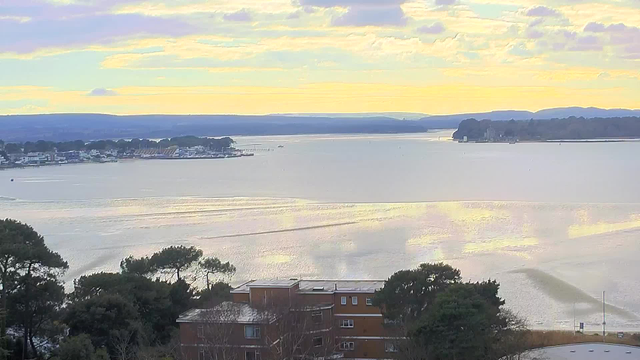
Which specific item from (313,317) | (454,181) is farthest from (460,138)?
(313,317)

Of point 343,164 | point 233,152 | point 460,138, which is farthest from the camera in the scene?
point 460,138

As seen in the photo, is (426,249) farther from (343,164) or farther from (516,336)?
(343,164)

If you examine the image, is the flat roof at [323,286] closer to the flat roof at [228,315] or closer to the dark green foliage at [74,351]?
the flat roof at [228,315]

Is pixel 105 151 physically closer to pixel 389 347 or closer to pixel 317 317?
pixel 317 317

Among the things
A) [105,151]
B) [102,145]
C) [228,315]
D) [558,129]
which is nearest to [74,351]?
[228,315]

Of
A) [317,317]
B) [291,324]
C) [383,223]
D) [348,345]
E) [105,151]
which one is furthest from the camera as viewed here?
[105,151]

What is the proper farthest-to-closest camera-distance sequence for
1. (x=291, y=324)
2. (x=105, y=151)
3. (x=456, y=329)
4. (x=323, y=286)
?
1. (x=105, y=151)
2. (x=323, y=286)
3. (x=291, y=324)
4. (x=456, y=329)

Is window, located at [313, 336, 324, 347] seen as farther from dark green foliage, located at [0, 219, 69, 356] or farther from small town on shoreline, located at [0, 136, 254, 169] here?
small town on shoreline, located at [0, 136, 254, 169]
